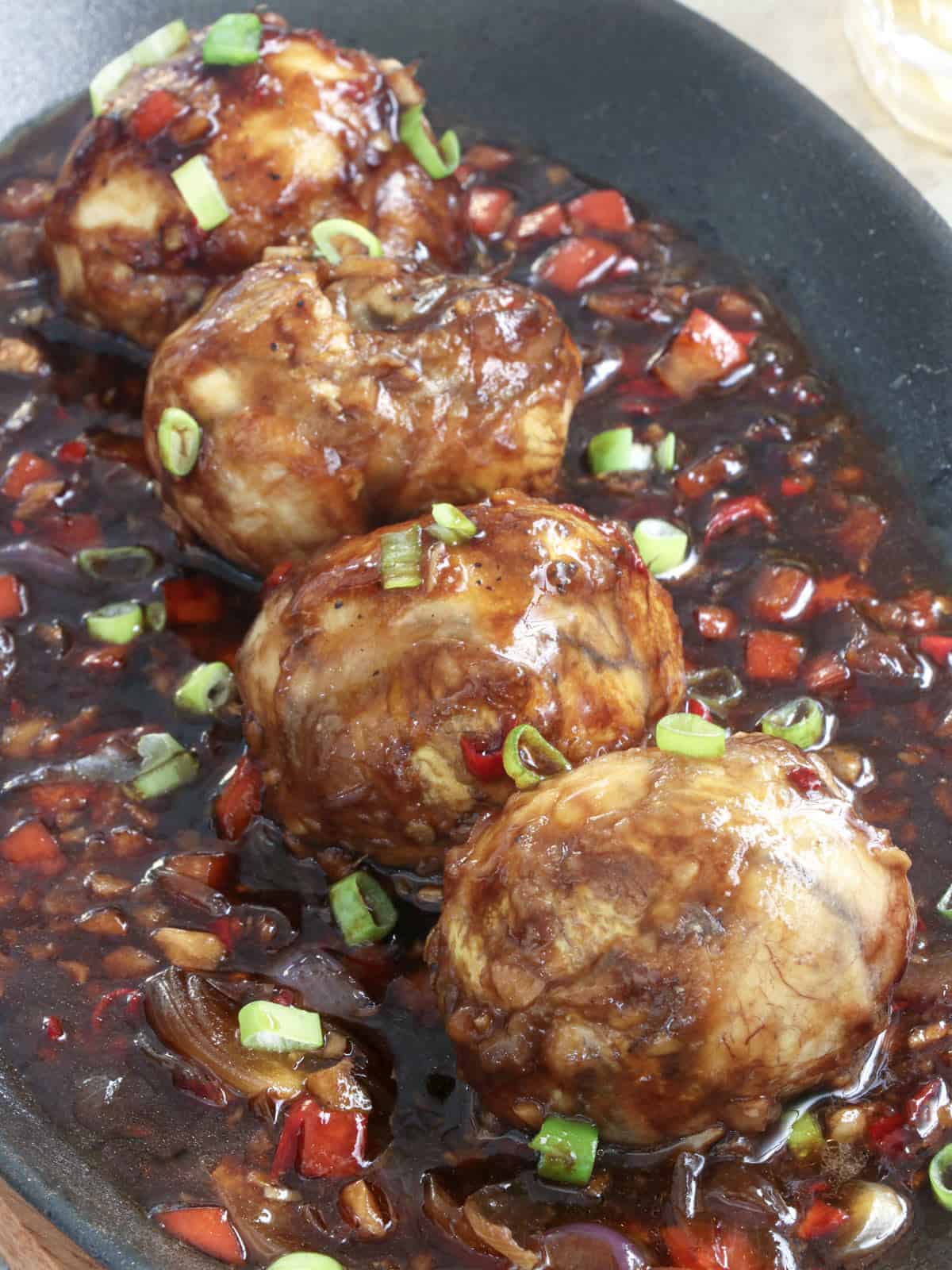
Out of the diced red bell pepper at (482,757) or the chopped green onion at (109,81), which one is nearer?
the diced red bell pepper at (482,757)

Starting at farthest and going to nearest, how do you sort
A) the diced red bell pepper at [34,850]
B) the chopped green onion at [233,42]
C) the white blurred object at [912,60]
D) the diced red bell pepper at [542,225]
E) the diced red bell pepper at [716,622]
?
the white blurred object at [912,60]
the diced red bell pepper at [542,225]
the chopped green onion at [233,42]
the diced red bell pepper at [716,622]
the diced red bell pepper at [34,850]

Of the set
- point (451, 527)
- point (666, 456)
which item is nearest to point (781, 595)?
point (666, 456)

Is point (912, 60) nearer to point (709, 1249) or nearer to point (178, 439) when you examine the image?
point (178, 439)

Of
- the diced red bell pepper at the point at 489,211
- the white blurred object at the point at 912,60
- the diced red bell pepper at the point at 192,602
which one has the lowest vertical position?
the diced red bell pepper at the point at 192,602

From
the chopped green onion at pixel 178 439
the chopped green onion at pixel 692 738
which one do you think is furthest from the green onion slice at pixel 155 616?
the chopped green onion at pixel 692 738

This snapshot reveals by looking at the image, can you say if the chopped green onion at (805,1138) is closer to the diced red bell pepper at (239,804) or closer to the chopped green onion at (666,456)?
the diced red bell pepper at (239,804)

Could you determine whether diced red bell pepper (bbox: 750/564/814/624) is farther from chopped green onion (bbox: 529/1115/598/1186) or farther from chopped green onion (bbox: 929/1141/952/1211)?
chopped green onion (bbox: 529/1115/598/1186)

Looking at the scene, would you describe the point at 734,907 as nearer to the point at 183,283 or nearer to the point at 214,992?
the point at 214,992
